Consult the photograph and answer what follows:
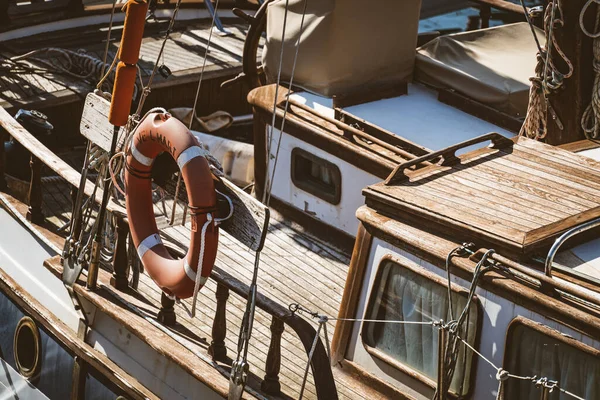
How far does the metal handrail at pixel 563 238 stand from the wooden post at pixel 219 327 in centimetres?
191

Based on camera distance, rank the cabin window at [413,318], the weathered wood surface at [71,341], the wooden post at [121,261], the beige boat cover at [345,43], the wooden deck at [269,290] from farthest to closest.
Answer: the beige boat cover at [345,43]
the wooden post at [121,261]
the weathered wood surface at [71,341]
the wooden deck at [269,290]
the cabin window at [413,318]

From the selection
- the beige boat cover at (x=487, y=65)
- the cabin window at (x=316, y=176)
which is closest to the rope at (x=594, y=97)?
the beige boat cover at (x=487, y=65)

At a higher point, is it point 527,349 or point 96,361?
point 527,349

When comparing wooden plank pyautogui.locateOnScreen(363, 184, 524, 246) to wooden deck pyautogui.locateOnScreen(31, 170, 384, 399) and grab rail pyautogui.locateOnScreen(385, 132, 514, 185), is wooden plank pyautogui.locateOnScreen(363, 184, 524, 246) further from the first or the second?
wooden deck pyautogui.locateOnScreen(31, 170, 384, 399)

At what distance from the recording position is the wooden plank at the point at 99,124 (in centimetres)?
655

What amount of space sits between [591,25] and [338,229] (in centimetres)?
248

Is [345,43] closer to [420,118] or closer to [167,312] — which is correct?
[420,118]

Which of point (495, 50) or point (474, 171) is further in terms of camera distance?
point (495, 50)

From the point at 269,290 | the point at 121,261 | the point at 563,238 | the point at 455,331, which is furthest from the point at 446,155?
the point at 121,261

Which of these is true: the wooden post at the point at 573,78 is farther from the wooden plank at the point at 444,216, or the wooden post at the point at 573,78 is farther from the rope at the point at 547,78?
the wooden plank at the point at 444,216

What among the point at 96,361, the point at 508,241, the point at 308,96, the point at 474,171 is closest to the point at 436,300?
the point at 508,241

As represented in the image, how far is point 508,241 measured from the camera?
5.01 m

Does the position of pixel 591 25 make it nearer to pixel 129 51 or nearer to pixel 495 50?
pixel 495 50

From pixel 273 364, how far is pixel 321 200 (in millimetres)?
2315
